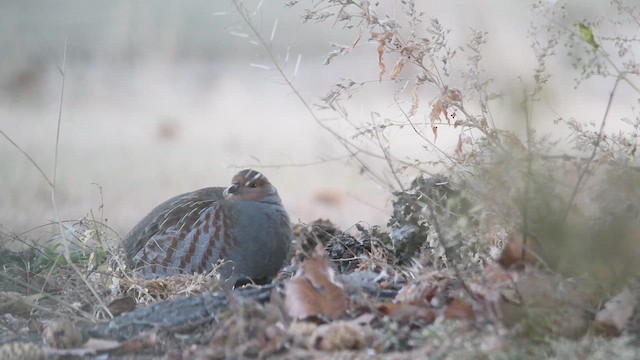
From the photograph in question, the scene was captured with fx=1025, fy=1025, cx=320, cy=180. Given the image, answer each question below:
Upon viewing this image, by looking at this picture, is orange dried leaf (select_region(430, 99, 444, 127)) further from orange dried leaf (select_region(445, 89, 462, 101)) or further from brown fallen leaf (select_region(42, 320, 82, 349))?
brown fallen leaf (select_region(42, 320, 82, 349))

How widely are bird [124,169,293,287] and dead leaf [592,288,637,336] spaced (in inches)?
111

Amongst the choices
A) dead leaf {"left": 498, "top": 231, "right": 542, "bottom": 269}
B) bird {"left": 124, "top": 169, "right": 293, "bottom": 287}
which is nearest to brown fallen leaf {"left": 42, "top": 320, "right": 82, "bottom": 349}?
dead leaf {"left": 498, "top": 231, "right": 542, "bottom": 269}

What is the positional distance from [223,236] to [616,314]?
307 cm

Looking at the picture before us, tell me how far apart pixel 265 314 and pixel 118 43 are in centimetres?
740

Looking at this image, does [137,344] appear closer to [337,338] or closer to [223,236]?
[337,338]

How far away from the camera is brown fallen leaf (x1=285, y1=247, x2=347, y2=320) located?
125 inches

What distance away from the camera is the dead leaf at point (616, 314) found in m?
3.03

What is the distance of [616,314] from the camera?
3.07 metres

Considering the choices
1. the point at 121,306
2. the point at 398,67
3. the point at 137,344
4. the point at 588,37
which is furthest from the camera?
the point at 398,67

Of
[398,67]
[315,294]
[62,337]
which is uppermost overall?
[398,67]

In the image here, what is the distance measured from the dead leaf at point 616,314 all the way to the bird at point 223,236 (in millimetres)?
2819

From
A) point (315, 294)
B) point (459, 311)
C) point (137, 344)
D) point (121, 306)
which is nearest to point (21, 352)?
point (137, 344)

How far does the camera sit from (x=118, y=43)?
10109mm

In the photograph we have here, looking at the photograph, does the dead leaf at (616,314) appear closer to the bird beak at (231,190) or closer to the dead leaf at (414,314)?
the dead leaf at (414,314)
